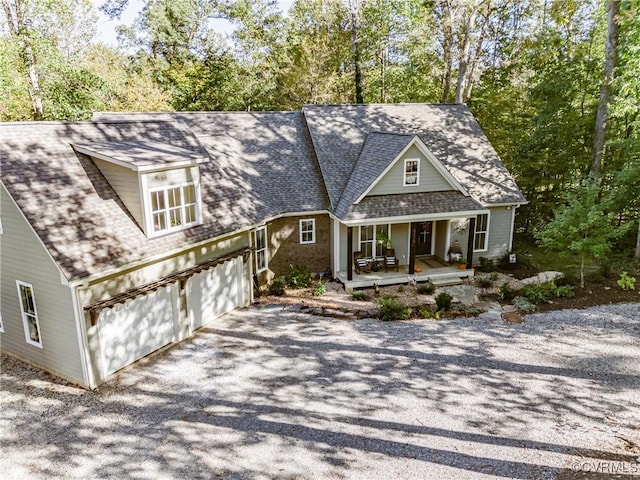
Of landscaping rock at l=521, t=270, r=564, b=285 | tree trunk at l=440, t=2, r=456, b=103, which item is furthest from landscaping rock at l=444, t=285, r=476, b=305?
tree trunk at l=440, t=2, r=456, b=103

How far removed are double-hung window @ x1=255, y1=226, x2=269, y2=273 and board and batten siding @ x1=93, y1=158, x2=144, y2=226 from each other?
19.1 feet

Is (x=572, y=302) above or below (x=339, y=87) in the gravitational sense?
below

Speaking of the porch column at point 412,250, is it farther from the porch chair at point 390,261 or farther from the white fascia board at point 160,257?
the white fascia board at point 160,257

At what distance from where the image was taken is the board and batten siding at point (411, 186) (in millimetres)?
17297

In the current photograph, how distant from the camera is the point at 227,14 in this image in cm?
3997

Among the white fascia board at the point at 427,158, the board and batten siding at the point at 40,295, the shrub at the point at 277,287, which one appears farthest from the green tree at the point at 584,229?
the board and batten siding at the point at 40,295

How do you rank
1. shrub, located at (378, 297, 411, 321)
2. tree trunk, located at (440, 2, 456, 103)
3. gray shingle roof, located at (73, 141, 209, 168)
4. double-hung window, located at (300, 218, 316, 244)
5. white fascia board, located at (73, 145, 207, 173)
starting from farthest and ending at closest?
tree trunk, located at (440, 2, 456, 103) < double-hung window, located at (300, 218, 316, 244) < shrub, located at (378, 297, 411, 321) < gray shingle roof, located at (73, 141, 209, 168) < white fascia board, located at (73, 145, 207, 173)

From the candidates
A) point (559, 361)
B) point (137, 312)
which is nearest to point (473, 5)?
point (559, 361)

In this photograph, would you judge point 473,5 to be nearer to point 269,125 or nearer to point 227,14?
point 269,125

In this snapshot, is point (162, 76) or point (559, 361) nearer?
point (559, 361)

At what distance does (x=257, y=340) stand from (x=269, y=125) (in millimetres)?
11184

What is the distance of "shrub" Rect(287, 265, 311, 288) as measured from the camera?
1742 centimetres

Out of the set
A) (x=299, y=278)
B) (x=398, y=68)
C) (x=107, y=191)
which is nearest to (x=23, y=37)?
(x=107, y=191)

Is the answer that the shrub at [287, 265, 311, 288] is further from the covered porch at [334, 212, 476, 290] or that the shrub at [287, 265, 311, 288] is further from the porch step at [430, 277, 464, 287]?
the porch step at [430, 277, 464, 287]
